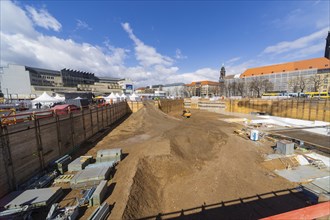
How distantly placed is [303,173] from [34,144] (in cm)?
2041

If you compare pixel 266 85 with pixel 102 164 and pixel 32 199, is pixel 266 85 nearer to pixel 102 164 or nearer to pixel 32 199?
pixel 102 164

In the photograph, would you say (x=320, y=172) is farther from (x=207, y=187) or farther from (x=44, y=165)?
(x=44, y=165)

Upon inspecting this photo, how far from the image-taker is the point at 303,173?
11.8 meters

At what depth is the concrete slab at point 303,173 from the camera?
10990 millimetres

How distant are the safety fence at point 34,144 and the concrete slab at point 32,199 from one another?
1.19 m

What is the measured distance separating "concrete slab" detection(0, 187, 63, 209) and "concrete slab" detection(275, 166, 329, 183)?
51.1 feet

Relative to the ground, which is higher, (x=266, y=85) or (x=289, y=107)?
(x=266, y=85)

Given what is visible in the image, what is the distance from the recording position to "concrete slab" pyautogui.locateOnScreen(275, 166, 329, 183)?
11.0 meters

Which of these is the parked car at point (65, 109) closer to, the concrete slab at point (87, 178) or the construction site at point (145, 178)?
the construction site at point (145, 178)

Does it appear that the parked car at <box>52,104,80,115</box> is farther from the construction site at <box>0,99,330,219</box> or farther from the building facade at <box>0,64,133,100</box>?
the building facade at <box>0,64,133,100</box>

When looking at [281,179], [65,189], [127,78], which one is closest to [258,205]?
[281,179]

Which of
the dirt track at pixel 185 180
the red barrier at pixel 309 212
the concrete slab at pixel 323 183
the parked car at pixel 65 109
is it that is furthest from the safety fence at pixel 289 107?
the parked car at pixel 65 109

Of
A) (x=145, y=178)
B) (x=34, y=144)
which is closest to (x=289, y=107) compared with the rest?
(x=145, y=178)

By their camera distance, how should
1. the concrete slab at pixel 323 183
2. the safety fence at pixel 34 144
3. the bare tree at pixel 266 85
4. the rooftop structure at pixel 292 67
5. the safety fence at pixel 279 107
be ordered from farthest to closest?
the bare tree at pixel 266 85 → the rooftop structure at pixel 292 67 → the safety fence at pixel 279 107 → the concrete slab at pixel 323 183 → the safety fence at pixel 34 144
